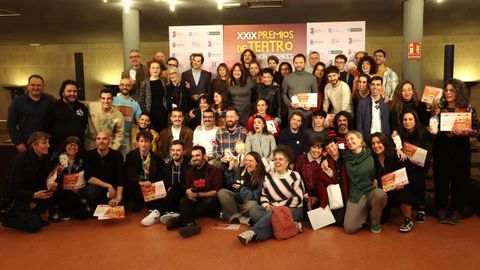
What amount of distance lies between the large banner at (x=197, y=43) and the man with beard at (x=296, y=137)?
2.08m

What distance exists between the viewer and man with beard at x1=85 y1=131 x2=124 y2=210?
487cm

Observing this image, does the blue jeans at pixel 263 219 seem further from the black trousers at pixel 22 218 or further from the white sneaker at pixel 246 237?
the black trousers at pixel 22 218

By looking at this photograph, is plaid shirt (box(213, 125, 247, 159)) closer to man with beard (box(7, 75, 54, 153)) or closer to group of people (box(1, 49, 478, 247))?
group of people (box(1, 49, 478, 247))

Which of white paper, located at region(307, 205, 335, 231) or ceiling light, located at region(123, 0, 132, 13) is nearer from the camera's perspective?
white paper, located at region(307, 205, 335, 231)

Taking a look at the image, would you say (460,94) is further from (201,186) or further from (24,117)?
(24,117)

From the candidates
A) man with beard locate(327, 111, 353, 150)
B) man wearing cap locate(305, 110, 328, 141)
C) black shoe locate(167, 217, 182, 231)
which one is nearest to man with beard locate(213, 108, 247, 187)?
man wearing cap locate(305, 110, 328, 141)

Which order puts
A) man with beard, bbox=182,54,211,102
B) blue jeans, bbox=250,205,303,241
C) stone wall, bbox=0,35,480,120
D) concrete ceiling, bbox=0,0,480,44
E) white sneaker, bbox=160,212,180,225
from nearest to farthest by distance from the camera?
blue jeans, bbox=250,205,303,241 < white sneaker, bbox=160,212,180,225 < man with beard, bbox=182,54,211,102 < concrete ceiling, bbox=0,0,480,44 < stone wall, bbox=0,35,480,120

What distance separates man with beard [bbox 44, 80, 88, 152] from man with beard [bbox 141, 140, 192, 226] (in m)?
1.11

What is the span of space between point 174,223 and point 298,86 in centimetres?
238

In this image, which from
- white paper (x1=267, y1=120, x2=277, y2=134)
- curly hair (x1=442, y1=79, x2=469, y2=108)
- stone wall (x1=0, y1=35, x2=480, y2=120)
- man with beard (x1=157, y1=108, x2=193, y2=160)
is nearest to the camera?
curly hair (x1=442, y1=79, x2=469, y2=108)

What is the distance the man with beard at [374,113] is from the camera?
4773 mm

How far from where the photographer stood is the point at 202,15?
7.98 m

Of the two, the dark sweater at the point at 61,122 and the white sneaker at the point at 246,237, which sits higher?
the dark sweater at the point at 61,122

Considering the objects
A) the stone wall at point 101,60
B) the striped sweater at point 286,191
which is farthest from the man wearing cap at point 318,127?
the stone wall at point 101,60
